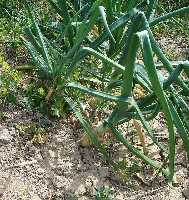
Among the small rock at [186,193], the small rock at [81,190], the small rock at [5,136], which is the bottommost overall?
A: the small rock at [81,190]

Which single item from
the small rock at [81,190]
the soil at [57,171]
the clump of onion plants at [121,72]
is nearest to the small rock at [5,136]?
the soil at [57,171]

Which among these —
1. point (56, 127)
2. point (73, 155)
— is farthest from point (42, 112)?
point (73, 155)

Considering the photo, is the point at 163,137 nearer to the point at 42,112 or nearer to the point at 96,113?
the point at 96,113

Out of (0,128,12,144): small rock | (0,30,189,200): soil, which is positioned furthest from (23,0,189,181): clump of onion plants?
(0,128,12,144): small rock

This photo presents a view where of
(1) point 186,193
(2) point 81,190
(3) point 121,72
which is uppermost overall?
(3) point 121,72

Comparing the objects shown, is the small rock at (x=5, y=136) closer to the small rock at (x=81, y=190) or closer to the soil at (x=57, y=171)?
the soil at (x=57, y=171)

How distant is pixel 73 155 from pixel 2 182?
0.33 m

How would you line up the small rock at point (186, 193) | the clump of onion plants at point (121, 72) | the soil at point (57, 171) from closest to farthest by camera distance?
1. the clump of onion plants at point (121, 72)
2. the soil at point (57, 171)
3. the small rock at point (186, 193)

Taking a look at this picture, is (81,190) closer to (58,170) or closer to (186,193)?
(58,170)

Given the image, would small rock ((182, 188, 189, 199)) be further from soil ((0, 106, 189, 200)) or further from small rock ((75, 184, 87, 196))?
small rock ((75, 184, 87, 196))

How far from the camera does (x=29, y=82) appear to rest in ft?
7.89

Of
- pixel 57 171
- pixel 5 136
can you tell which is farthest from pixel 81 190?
pixel 5 136

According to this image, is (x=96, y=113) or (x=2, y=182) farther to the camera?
(x=96, y=113)

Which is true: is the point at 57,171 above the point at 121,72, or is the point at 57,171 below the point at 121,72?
below
